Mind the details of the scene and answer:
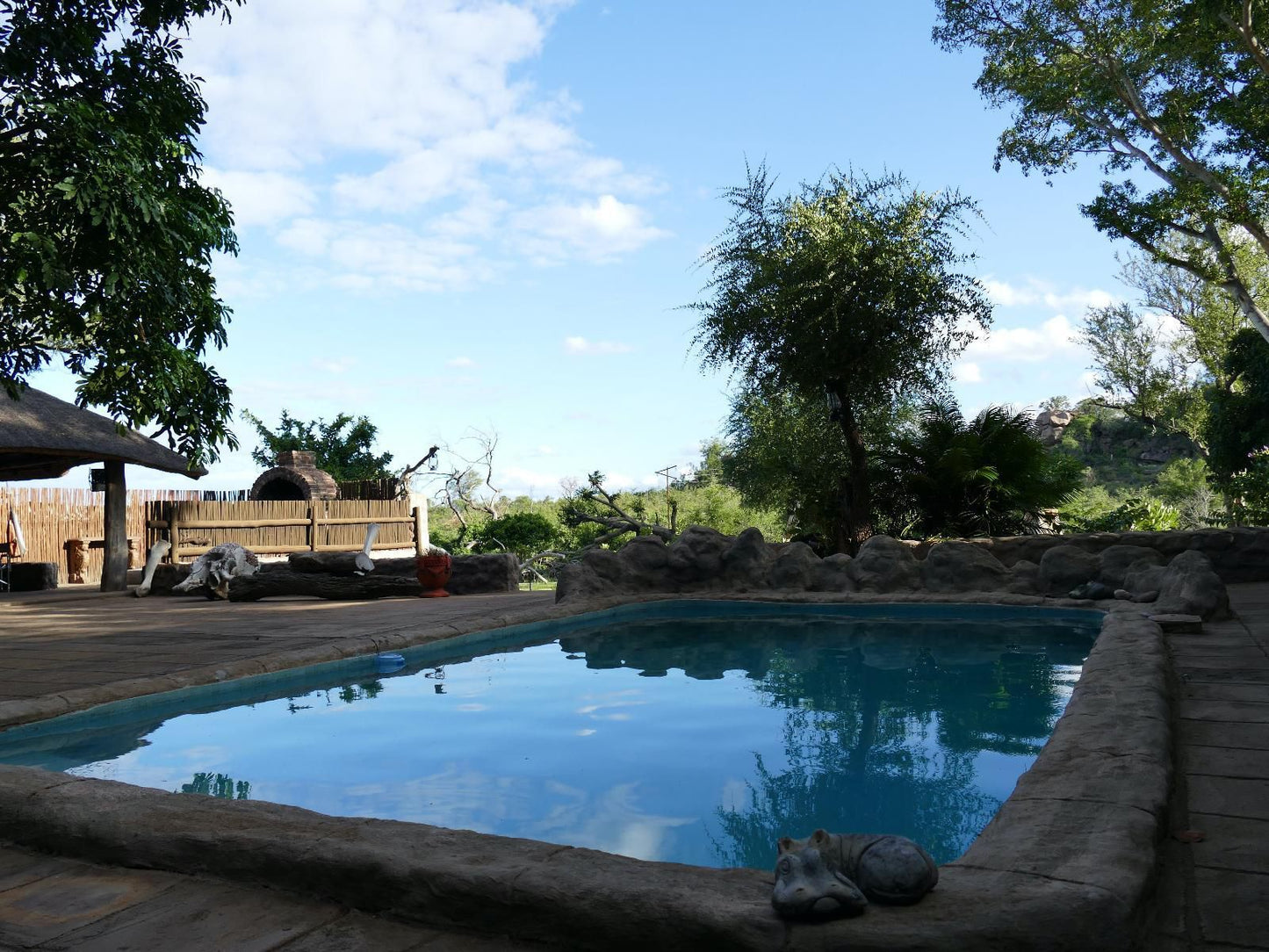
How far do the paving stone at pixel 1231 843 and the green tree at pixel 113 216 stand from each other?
20.9ft

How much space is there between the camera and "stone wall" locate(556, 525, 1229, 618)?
830 centimetres

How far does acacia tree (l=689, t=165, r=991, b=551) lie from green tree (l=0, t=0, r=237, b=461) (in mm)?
6596

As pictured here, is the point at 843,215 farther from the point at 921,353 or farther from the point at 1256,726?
the point at 1256,726

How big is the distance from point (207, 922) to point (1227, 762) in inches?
114

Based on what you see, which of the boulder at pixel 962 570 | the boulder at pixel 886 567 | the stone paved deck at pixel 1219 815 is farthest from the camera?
the boulder at pixel 886 567

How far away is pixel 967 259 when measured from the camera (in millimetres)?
12047

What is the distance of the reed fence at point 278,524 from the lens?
12953 millimetres

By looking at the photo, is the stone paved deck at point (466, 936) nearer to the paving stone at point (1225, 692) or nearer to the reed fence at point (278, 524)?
the paving stone at point (1225, 692)

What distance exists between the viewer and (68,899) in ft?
7.24

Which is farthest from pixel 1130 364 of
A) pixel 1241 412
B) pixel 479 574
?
pixel 479 574

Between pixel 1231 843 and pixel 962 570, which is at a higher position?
pixel 962 570

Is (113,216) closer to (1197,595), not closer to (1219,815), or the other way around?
(1219,815)

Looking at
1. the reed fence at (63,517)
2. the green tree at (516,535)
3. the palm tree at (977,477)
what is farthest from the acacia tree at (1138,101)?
the reed fence at (63,517)

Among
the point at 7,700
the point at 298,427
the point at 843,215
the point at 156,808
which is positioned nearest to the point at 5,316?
the point at 7,700
